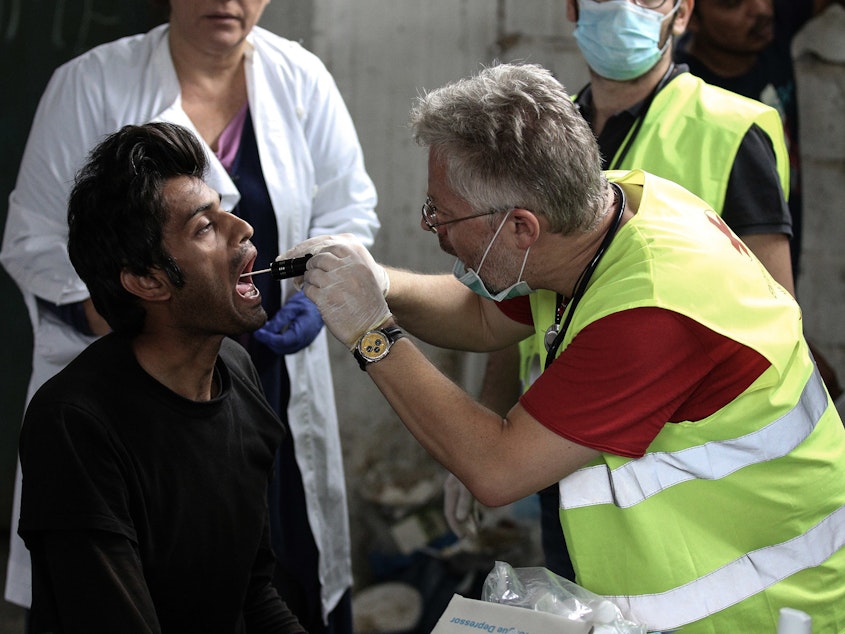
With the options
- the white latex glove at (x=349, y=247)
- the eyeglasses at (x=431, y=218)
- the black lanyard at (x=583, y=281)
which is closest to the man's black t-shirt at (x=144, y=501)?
the white latex glove at (x=349, y=247)

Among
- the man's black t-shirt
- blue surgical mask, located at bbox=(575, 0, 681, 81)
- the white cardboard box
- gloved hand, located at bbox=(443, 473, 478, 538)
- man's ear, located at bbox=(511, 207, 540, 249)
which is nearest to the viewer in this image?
the white cardboard box

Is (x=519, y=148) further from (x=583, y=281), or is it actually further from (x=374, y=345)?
(x=374, y=345)

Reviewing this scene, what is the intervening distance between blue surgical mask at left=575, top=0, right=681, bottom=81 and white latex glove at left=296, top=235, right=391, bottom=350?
0.94 metres

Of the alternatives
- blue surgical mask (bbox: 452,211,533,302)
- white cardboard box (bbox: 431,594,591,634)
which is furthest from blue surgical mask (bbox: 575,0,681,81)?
white cardboard box (bbox: 431,594,591,634)

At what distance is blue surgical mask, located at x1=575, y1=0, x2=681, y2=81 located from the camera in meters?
2.56

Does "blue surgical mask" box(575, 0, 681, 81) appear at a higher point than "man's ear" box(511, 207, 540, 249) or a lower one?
higher

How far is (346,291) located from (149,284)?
0.37 m

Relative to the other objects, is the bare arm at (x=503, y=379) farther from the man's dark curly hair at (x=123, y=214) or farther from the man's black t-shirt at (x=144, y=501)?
the man's dark curly hair at (x=123, y=214)

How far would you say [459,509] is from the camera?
2750 millimetres

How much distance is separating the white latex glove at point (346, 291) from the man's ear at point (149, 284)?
0.26 m

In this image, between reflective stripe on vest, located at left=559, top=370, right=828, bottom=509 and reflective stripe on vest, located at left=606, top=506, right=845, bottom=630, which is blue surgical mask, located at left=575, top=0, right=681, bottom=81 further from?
reflective stripe on vest, located at left=606, top=506, right=845, bottom=630

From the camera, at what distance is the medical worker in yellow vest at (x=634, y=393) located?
1.71m

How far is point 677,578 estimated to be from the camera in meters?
1.73

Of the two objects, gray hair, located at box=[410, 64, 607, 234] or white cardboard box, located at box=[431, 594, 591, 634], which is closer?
white cardboard box, located at box=[431, 594, 591, 634]
